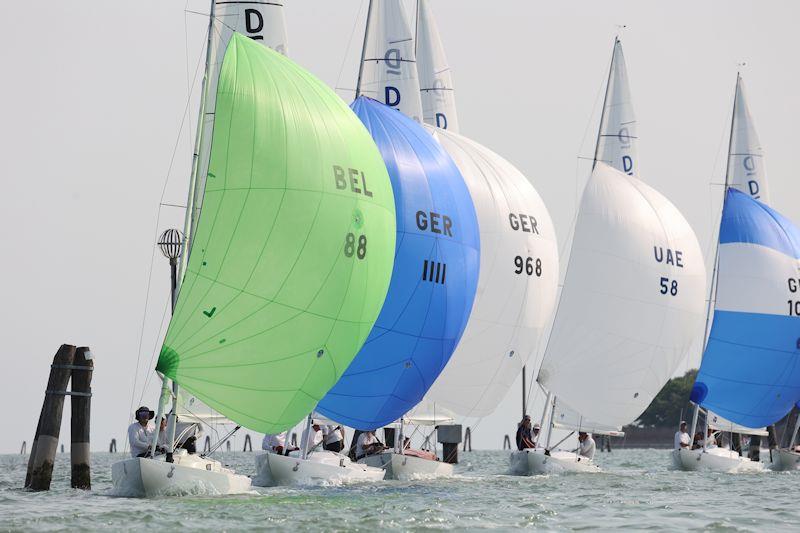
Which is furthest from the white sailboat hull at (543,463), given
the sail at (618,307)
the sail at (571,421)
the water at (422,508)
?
the water at (422,508)

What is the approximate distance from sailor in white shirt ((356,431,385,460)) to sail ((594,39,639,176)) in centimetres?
1510

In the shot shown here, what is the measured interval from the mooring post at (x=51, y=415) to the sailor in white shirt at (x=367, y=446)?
24.9 ft

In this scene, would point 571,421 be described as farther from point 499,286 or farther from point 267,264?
point 267,264

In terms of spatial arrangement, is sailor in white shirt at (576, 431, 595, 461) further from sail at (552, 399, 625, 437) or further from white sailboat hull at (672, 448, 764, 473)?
white sailboat hull at (672, 448, 764, 473)

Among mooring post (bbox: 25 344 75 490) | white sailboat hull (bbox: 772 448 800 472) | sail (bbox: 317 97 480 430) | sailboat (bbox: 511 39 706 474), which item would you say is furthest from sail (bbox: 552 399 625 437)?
mooring post (bbox: 25 344 75 490)

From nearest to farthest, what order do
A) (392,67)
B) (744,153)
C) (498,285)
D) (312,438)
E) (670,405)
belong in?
1. (312,438)
2. (392,67)
3. (498,285)
4. (744,153)
5. (670,405)

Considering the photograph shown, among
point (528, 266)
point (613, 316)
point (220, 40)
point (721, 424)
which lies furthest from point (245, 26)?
point (721, 424)

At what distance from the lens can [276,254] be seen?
2570cm

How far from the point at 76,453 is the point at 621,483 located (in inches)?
542

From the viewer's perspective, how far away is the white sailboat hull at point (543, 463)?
132ft

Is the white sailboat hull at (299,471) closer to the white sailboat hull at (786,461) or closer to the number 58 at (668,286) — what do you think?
the number 58 at (668,286)

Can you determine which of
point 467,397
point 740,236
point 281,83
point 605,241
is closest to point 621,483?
point 467,397

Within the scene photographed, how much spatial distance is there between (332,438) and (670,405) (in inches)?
3918

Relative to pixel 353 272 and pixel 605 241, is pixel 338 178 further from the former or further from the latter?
pixel 605 241
